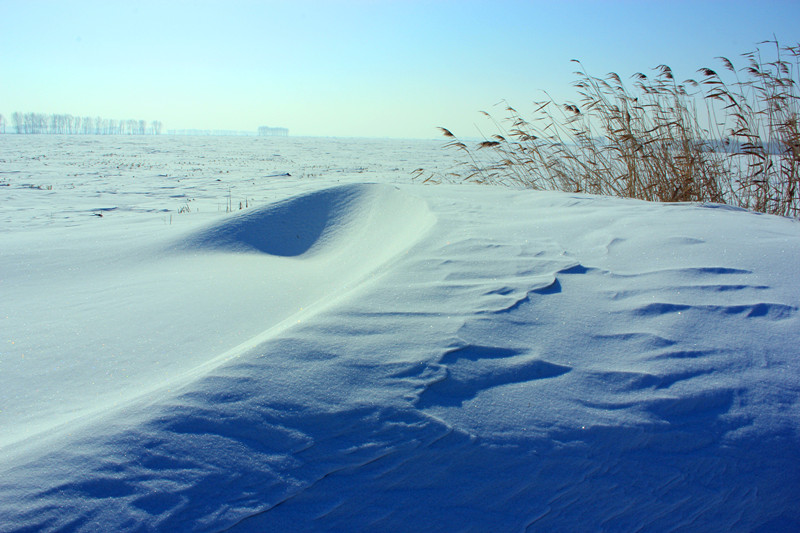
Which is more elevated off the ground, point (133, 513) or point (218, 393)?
point (218, 393)

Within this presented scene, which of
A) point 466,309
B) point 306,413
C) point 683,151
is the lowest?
point 306,413

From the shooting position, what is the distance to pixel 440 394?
120cm

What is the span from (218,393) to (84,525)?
366 mm

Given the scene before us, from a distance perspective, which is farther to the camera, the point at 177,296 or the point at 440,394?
the point at 177,296

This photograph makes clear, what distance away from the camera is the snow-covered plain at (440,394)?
0.99 meters

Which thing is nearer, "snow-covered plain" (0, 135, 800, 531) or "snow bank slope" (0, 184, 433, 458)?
"snow-covered plain" (0, 135, 800, 531)

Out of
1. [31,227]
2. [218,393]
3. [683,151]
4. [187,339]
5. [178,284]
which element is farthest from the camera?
[31,227]

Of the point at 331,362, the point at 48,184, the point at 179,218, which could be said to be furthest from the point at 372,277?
the point at 48,184

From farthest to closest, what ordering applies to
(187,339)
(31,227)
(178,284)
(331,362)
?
(31,227)
(178,284)
(187,339)
(331,362)

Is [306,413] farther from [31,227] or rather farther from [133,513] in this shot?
[31,227]

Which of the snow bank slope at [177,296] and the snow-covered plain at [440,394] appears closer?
the snow-covered plain at [440,394]

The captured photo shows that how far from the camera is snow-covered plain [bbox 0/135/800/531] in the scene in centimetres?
99

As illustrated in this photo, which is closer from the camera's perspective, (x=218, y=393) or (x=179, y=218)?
(x=218, y=393)

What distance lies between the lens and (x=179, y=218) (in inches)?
199
